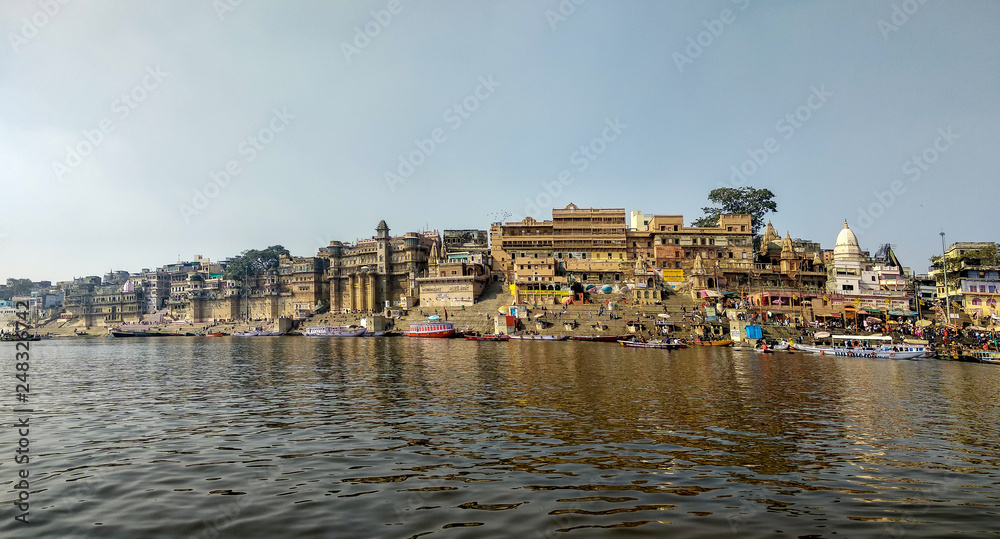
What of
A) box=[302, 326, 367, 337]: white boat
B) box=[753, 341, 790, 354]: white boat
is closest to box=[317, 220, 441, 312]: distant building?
box=[302, 326, 367, 337]: white boat

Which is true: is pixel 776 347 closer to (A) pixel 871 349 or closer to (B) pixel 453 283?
(A) pixel 871 349

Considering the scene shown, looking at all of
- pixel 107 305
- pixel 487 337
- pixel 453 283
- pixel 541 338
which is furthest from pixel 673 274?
pixel 107 305

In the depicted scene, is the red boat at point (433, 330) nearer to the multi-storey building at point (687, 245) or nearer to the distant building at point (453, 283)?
the distant building at point (453, 283)

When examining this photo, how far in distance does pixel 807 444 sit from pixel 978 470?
133 inches

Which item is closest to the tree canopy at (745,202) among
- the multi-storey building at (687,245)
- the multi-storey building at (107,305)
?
the multi-storey building at (687,245)

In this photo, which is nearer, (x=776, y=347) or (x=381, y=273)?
(x=776, y=347)

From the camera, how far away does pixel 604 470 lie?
1181cm

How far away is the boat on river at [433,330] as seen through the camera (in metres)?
76.6

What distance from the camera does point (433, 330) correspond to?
77.4 meters

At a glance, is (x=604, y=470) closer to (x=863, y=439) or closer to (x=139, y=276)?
(x=863, y=439)

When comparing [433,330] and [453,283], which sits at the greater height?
[453,283]

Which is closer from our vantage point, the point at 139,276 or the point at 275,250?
the point at 275,250

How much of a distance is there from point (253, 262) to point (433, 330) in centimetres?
6580

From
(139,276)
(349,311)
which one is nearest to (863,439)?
(349,311)
